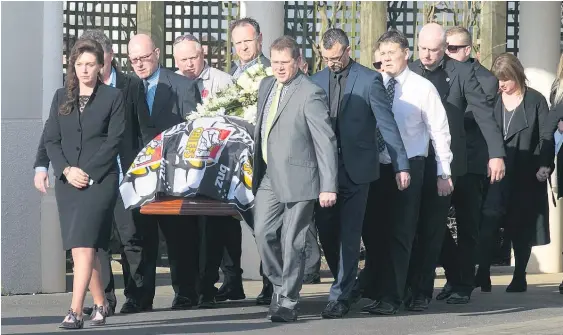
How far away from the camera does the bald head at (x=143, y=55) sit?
11.5 meters

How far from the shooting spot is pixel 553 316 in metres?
11.1

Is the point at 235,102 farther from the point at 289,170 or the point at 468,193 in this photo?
the point at 468,193

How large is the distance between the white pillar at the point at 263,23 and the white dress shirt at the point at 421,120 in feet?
9.75

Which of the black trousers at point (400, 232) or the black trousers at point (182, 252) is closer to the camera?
the black trousers at point (400, 232)

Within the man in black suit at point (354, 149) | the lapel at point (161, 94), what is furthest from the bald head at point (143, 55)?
the man in black suit at point (354, 149)

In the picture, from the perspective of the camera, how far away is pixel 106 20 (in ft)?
51.2

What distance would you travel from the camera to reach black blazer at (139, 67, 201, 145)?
11469 mm

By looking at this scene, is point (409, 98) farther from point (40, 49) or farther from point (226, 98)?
point (40, 49)

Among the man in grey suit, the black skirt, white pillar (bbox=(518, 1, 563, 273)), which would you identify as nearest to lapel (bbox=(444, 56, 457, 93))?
the man in grey suit

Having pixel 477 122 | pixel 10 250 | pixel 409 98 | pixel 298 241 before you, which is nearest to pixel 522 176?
pixel 477 122

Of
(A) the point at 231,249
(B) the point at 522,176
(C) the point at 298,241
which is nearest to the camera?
(C) the point at 298,241

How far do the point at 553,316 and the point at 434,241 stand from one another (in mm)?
1092

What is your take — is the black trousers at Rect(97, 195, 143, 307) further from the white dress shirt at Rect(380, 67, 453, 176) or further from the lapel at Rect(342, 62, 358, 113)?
the white dress shirt at Rect(380, 67, 453, 176)

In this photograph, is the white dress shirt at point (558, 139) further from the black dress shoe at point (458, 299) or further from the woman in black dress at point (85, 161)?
the woman in black dress at point (85, 161)
